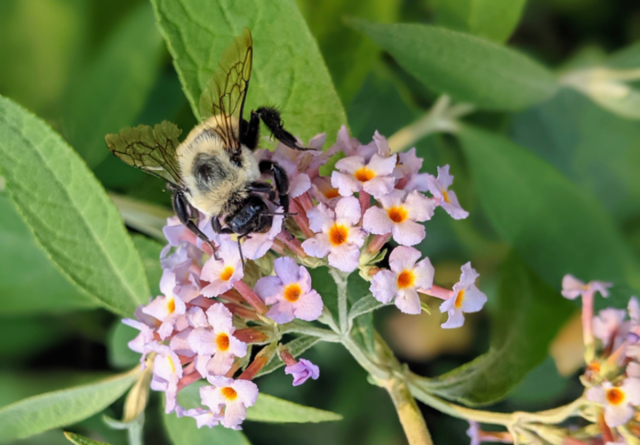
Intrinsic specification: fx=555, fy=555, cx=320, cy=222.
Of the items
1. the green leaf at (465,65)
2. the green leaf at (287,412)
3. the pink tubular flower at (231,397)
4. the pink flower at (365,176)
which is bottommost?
the green leaf at (287,412)

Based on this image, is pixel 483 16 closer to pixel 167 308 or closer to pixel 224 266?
pixel 224 266

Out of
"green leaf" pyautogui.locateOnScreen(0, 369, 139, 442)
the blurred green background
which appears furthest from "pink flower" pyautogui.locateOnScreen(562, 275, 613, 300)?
"green leaf" pyautogui.locateOnScreen(0, 369, 139, 442)

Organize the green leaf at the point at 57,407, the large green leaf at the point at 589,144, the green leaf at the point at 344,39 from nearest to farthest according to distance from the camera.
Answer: the green leaf at the point at 57,407 → the green leaf at the point at 344,39 → the large green leaf at the point at 589,144

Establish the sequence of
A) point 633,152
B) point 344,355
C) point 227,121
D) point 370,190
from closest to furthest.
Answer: point 370,190 < point 227,121 < point 344,355 < point 633,152

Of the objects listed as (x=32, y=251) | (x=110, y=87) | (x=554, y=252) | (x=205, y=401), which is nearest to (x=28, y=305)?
(x=32, y=251)

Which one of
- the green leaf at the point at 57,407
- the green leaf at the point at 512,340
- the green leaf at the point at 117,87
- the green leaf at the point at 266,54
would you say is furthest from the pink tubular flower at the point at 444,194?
the green leaf at the point at 117,87

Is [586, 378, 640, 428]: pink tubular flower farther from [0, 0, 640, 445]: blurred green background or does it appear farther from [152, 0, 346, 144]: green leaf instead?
[152, 0, 346, 144]: green leaf

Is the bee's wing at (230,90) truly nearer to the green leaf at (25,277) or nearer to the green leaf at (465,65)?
the green leaf at (465,65)

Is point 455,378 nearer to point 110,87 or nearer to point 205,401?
point 205,401
